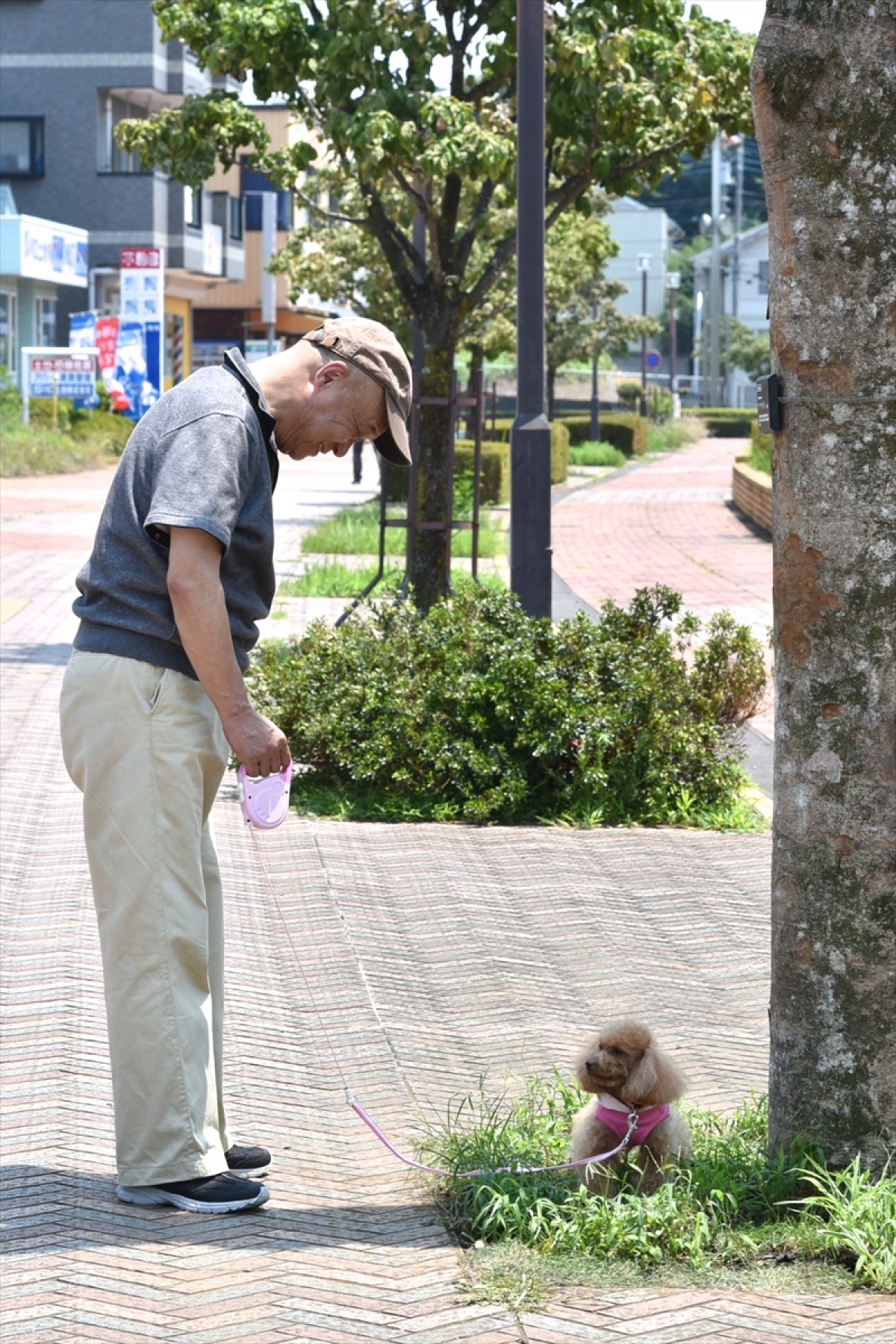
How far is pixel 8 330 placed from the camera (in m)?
46.5

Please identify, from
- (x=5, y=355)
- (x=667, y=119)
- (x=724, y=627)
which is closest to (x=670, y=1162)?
(x=724, y=627)

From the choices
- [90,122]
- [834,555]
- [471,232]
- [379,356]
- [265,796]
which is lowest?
[265,796]

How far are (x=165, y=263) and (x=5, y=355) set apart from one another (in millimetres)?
5874

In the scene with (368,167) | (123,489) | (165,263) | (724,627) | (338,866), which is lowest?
(338,866)

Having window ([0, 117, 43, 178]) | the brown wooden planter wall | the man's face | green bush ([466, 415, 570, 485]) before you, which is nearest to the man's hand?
the man's face

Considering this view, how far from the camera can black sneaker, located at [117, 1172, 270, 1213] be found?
379 centimetres

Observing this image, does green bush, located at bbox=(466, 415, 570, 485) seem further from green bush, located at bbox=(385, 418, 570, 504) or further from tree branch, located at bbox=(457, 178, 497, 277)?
tree branch, located at bbox=(457, 178, 497, 277)

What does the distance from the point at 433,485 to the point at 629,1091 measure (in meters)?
9.27

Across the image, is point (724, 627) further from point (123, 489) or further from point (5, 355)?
point (5, 355)

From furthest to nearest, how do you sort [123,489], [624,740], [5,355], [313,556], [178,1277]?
[5,355]
[313,556]
[624,740]
[123,489]
[178,1277]

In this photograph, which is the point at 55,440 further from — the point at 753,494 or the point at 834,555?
the point at 834,555

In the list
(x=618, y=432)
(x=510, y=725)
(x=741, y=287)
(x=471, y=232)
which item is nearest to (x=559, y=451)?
(x=618, y=432)

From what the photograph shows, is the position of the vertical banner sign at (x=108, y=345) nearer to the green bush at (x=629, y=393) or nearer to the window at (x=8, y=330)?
the window at (x=8, y=330)

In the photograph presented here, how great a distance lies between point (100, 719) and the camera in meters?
3.70
